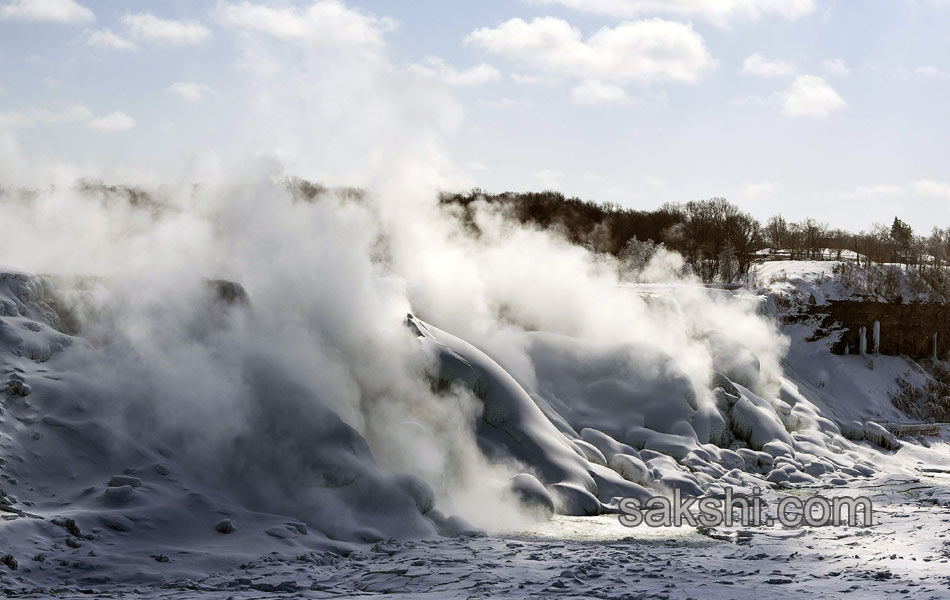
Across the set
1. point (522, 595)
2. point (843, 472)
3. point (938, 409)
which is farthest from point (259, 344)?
point (938, 409)

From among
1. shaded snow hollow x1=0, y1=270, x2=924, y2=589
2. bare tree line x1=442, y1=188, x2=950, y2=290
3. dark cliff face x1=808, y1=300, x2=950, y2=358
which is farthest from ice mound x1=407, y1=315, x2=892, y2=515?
bare tree line x1=442, y1=188, x2=950, y2=290

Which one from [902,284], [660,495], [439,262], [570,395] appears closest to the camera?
[660,495]

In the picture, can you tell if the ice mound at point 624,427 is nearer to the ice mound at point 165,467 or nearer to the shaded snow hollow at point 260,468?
the shaded snow hollow at point 260,468

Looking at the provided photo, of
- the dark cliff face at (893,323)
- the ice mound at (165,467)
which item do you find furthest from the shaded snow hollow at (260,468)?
the dark cliff face at (893,323)

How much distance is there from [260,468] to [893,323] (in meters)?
31.2

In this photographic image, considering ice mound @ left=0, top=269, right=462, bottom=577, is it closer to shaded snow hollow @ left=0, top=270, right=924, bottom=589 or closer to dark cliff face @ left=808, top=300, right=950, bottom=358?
shaded snow hollow @ left=0, top=270, right=924, bottom=589

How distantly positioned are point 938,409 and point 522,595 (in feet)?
94.4

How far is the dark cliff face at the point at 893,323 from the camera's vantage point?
3506 cm

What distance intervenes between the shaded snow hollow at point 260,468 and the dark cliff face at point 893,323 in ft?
61.5

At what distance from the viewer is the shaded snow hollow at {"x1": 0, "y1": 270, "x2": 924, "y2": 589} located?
9.06m

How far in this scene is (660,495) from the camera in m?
14.6

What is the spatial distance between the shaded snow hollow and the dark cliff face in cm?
1875

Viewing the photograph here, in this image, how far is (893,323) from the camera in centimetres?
3544

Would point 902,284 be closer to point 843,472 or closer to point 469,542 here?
point 843,472
